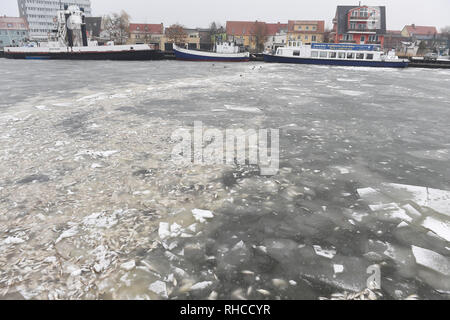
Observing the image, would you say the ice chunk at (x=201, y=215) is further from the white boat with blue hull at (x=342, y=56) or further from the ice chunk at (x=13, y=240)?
the white boat with blue hull at (x=342, y=56)

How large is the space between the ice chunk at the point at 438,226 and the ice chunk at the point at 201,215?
2.16 meters

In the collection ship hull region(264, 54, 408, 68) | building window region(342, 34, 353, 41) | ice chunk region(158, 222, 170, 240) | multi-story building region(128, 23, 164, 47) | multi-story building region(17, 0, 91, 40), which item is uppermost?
multi-story building region(17, 0, 91, 40)

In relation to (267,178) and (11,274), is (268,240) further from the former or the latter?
(11,274)

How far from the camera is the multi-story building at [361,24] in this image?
47188 mm

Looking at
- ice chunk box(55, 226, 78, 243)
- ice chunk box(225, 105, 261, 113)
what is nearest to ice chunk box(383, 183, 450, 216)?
ice chunk box(55, 226, 78, 243)

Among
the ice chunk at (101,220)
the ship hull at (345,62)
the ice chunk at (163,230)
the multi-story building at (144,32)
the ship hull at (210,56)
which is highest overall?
the multi-story building at (144,32)

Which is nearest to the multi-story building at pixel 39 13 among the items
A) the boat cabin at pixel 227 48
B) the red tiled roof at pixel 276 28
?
the red tiled roof at pixel 276 28

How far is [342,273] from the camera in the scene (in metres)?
2.21

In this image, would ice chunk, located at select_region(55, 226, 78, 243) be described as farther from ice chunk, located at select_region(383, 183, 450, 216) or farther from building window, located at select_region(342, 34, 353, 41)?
building window, located at select_region(342, 34, 353, 41)

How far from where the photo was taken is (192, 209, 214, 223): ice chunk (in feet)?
9.43

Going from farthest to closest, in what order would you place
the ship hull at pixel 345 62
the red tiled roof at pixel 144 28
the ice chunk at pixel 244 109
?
the red tiled roof at pixel 144 28 < the ship hull at pixel 345 62 < the ice chunk at pixel 244 109

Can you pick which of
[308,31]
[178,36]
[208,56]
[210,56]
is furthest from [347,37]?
[178,36]

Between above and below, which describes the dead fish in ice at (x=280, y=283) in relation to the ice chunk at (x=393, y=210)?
below
